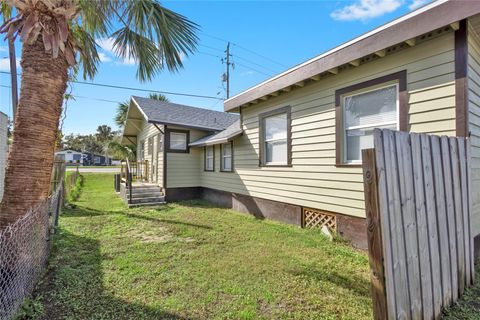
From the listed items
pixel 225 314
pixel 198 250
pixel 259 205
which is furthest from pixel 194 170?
pixel 225 314

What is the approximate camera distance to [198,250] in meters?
4.53

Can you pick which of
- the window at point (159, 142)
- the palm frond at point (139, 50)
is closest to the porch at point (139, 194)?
the window at point (159, 142)

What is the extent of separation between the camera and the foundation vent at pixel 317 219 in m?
5.19

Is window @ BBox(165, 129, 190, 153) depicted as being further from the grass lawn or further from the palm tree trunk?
the palm tree trunk

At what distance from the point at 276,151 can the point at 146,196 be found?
573 centimetres

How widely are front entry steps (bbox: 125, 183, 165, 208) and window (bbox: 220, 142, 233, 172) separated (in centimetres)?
282

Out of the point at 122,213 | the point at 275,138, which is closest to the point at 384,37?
the point at 275,138

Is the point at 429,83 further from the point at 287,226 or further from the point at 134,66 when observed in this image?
the point at 134,66

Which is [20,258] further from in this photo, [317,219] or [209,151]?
[209,151]

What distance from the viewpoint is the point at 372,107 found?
14.7ft

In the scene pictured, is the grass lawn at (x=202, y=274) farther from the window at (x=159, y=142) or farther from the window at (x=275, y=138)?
the window at (x=159, y=142)

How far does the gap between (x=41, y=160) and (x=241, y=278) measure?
298 centimetres

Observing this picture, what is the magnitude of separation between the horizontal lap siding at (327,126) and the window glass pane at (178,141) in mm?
3283

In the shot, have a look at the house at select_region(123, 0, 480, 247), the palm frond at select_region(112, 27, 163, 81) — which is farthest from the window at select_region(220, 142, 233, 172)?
the palm frond at select_region(112, 27, 163, 81)
